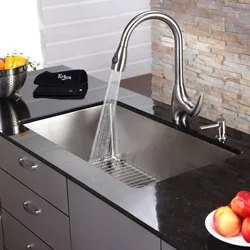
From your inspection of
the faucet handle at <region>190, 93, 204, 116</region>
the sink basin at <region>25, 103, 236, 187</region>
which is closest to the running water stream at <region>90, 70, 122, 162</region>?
the sink basin at <region>25, 103, 236, 187</region>

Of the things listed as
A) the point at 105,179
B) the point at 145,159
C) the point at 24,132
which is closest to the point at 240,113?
the point at 145,159

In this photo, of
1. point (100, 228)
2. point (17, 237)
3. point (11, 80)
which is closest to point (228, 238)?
point (100, 228)

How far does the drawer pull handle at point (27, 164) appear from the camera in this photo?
2306 mm

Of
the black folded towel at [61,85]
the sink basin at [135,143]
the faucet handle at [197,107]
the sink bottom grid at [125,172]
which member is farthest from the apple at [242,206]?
the black folded towel at [61,85]

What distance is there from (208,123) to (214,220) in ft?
2.74

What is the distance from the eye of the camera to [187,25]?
11.6 feet

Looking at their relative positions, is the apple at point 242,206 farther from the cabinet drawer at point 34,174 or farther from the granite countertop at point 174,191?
the cabinet drawer at point 34,174

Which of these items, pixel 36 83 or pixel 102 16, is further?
pixel 102 16

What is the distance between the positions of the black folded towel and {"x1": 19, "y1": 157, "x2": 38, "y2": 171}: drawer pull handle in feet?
1.79

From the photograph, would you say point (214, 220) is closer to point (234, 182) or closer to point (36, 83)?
point (234, 182)

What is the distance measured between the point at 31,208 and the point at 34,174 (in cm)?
15

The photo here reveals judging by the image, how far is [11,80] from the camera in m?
2.79

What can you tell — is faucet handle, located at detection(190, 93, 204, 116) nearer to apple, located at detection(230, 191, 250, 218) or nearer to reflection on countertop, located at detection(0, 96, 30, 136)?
reflection on countertop, located at detection(0, 96, 30, 136)

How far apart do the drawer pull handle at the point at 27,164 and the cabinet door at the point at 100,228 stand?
0.85 feet
